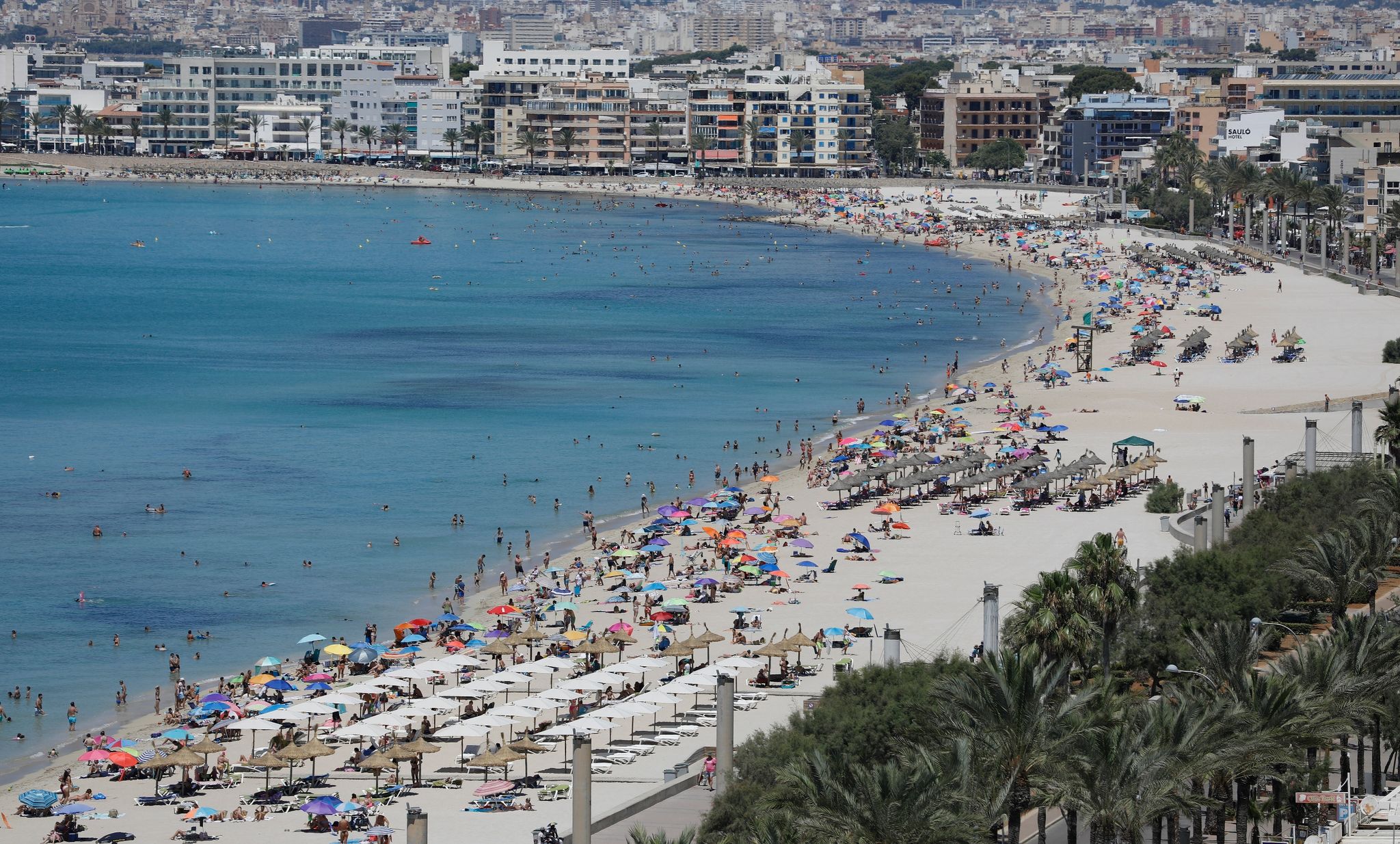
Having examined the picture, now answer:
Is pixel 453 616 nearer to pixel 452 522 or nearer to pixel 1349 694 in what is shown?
pixel 452 522

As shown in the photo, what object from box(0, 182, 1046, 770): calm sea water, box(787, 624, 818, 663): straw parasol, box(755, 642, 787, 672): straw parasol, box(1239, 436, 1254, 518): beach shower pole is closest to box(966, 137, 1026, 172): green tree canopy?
box(0, 182, 1046, 770): calm sea water

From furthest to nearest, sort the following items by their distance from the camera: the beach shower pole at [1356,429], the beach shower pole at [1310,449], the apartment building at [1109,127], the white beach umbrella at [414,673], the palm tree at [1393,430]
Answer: the apartment building at [1109,127] → the beach shower pole at [1356,429] → the beach shower pole at [1310,449] → the palm tree at [1393,430] → the white beach umbrella at [414,673]

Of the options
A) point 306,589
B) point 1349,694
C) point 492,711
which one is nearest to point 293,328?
point 306,589

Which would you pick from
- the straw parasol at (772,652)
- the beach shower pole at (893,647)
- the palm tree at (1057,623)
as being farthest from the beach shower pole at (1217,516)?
the palm tree at (1057,623)

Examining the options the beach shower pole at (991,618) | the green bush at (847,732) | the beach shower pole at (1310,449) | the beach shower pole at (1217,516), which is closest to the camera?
the green bush at (847,732)

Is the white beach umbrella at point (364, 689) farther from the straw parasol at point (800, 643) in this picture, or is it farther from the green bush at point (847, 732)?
the green bush at point (847, 732)

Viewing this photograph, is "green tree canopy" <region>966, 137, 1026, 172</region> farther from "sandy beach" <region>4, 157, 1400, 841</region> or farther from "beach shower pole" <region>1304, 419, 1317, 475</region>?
"beach shower pole" <region>1304, 419, 1317, 475</region>
